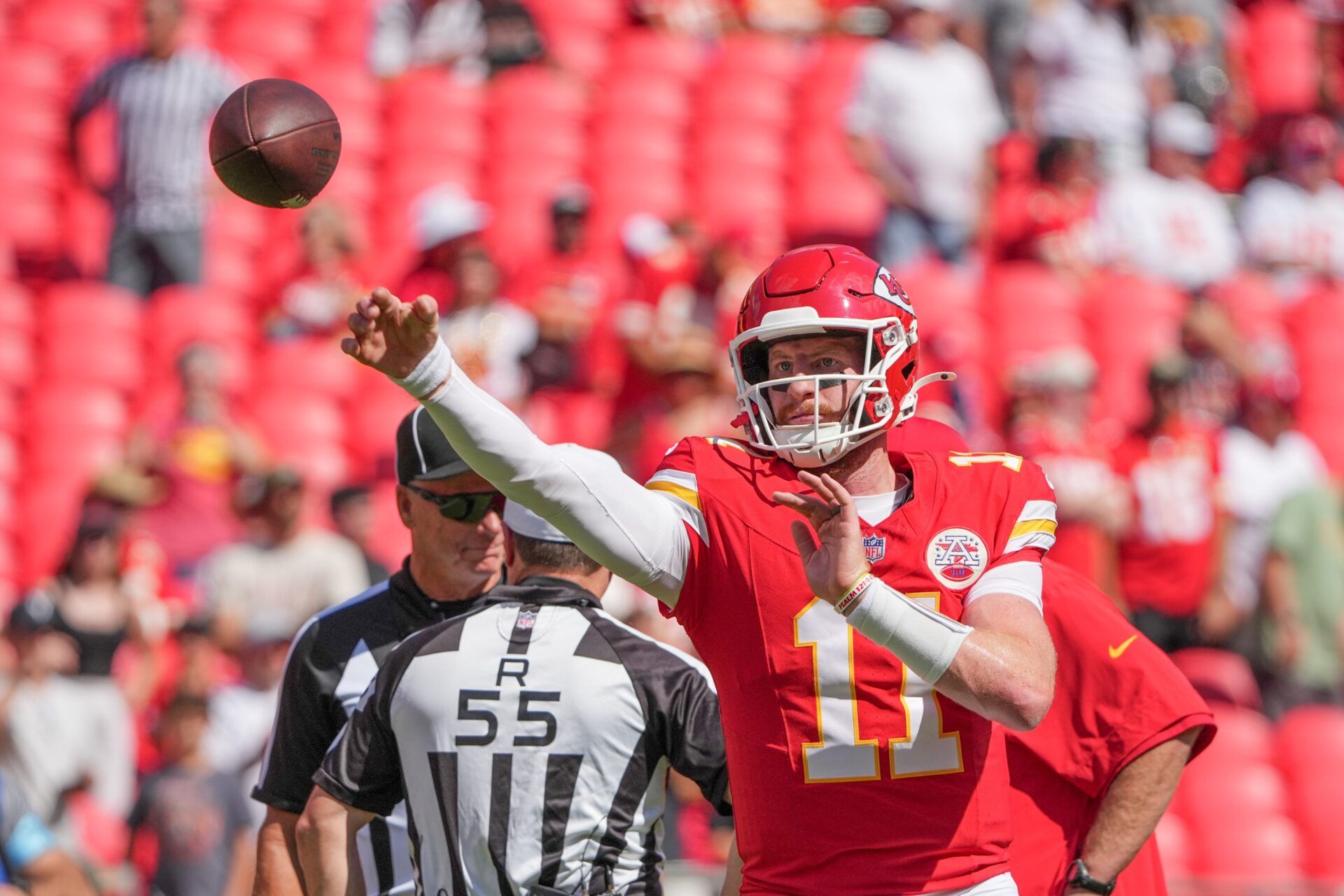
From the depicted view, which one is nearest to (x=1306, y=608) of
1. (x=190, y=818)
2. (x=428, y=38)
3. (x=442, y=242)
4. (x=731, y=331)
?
(x=731, y=331)

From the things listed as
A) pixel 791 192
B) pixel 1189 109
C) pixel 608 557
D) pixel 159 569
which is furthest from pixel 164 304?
pixel 608 557

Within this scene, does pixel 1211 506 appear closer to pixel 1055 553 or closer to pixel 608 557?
pixel 1055 553

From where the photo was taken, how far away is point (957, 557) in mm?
2791

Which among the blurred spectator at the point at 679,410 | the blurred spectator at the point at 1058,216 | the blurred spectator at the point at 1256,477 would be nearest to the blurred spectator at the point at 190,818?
the blurred spectator at the point at 679,410

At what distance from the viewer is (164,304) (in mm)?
9297

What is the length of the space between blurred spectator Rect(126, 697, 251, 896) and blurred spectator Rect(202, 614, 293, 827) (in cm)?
9

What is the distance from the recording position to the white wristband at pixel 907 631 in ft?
8.32

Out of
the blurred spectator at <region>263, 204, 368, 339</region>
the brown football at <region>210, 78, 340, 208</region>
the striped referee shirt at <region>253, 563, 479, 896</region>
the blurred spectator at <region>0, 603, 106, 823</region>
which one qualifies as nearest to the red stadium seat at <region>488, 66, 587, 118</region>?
the blurred spectator at <region>263, 204, 368, 339</region>

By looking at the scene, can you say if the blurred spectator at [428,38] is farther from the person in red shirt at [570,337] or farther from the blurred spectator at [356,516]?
the blurred spectator at [356,516]

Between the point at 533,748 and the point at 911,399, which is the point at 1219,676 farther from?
the point at 533,748

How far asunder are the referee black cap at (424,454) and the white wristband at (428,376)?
0.90 meters

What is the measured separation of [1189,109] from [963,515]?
8.99 m

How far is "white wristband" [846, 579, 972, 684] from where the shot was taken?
2537mm

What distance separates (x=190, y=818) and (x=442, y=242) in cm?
347
